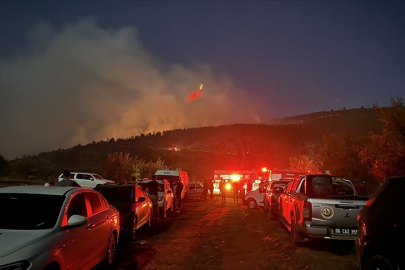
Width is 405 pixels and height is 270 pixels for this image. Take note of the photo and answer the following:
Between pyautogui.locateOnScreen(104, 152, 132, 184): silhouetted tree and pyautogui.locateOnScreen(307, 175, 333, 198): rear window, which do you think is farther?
pyautogui.locateOnScreen(104, 152, 132, 184): silhouetted tree

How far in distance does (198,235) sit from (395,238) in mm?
8540

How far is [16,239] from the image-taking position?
4.64m

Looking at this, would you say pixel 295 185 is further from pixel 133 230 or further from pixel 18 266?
pixel 18 266

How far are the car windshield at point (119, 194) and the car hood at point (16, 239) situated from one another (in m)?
6.63

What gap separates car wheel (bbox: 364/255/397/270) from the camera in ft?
14.5

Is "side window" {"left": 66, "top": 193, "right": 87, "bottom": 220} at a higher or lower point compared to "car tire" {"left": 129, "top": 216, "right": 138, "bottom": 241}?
higher

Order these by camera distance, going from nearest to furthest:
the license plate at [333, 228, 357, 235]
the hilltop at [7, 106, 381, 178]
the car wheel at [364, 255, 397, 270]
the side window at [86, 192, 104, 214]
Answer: the car wheel at [364, 255, 397, 270], the side window at [86, 192, 104, 214], the license plate at [333, 228, 357, 235], the hilltop at [7, 106, 381, 178]

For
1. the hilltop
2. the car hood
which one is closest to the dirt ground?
the car hood

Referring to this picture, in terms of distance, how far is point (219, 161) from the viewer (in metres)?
94.9

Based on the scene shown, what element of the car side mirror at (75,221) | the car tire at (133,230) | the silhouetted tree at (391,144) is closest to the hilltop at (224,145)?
the silhouetted tree at (391,144)

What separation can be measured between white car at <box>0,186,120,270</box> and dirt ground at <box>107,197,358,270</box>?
65.2 inches

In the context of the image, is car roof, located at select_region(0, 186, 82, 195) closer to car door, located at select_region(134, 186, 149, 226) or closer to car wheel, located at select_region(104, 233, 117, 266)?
car wheel, located at select_region(104, 233, 117, 266)

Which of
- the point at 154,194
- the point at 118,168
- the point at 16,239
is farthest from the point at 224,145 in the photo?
the point at 16,239

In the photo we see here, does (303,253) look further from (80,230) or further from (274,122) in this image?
(274,122)
